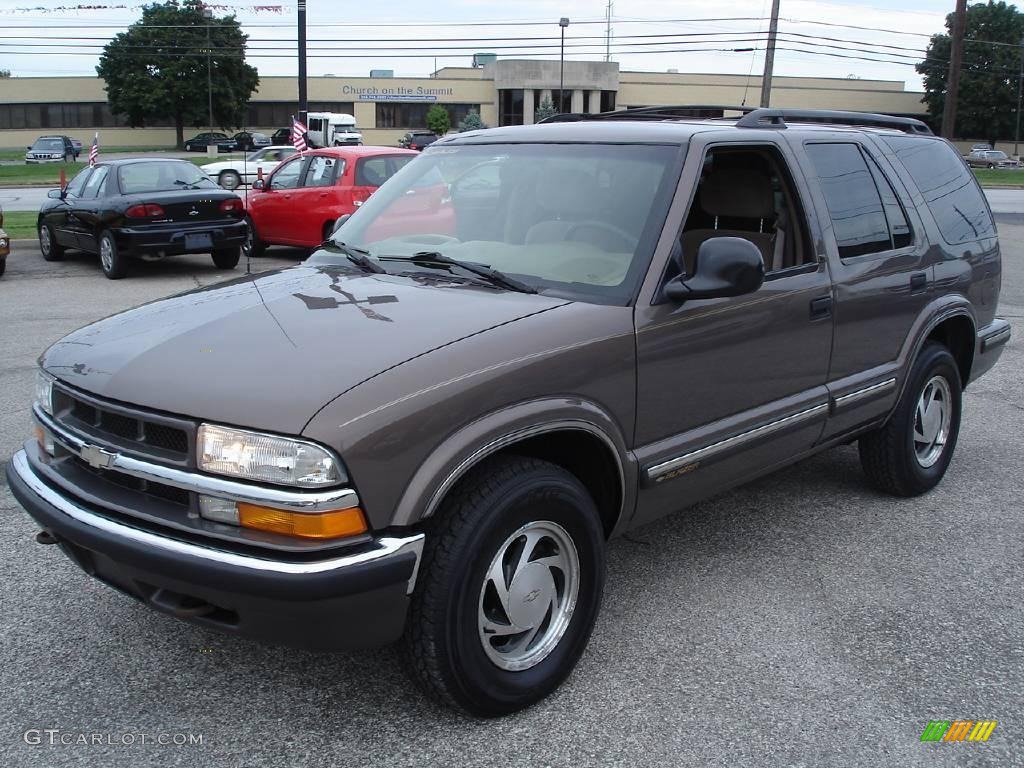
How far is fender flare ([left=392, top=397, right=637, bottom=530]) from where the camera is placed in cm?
273

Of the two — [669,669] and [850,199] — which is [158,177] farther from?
[669,669]

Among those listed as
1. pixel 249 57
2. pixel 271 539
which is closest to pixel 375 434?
pixel 271 539

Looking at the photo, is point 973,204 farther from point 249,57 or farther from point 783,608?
point 249,57

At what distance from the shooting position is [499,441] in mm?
2926

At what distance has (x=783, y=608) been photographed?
12.8 ft

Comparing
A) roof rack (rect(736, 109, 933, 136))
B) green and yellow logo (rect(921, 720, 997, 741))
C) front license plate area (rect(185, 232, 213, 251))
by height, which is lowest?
green and yellow logo (rect(921, 720, 997, 741))

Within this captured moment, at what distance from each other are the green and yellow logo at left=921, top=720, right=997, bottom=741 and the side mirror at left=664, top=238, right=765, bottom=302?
1.53 m

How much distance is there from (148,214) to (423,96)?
223 feet

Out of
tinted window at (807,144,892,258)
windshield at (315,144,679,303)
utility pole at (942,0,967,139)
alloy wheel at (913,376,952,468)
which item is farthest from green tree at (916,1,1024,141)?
windshield at (315,144,679,303)

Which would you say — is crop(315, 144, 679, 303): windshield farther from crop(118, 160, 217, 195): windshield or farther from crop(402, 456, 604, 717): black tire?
crop(118, 160, 217, 195): windshield

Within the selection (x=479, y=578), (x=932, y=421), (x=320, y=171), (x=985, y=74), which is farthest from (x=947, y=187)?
(x=985, y=74)

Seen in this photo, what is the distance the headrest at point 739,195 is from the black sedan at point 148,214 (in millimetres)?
9842

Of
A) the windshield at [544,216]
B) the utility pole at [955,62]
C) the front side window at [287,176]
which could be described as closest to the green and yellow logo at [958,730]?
the windshield at [544,216]

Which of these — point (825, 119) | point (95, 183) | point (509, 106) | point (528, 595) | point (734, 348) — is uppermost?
point (509, 106)
